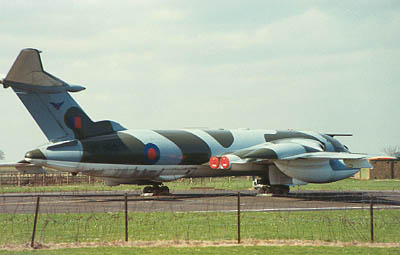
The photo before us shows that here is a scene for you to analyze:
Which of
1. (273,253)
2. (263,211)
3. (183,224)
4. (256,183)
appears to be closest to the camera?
(273,253)

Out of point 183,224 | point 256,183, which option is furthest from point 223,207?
point 256,183

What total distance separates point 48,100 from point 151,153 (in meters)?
6.71

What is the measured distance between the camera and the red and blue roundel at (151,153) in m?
35.1

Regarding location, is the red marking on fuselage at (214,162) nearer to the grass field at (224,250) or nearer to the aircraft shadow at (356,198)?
the aircraft shadow at (356,198)

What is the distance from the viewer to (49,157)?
105ft

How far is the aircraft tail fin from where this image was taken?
104 ft

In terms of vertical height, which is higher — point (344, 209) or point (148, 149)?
point (148, 149)

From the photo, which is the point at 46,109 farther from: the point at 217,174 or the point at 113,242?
the point at 113,242

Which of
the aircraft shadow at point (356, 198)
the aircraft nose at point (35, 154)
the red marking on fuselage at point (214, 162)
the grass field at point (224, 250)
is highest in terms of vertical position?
the aircraft nose at point (35, 154)

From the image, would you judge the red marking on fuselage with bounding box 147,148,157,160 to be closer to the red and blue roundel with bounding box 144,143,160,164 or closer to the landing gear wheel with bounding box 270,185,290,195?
the red and blue roundel with bounding box 144,143,160,164

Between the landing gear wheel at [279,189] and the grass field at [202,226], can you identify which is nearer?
the grass field at [202,226]

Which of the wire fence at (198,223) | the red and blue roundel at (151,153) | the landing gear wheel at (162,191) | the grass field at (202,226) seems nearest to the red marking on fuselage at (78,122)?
the red and blue roundel at (151,153)

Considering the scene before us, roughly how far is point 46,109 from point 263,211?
14.0m

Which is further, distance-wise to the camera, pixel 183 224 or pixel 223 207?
pixel 223 207
